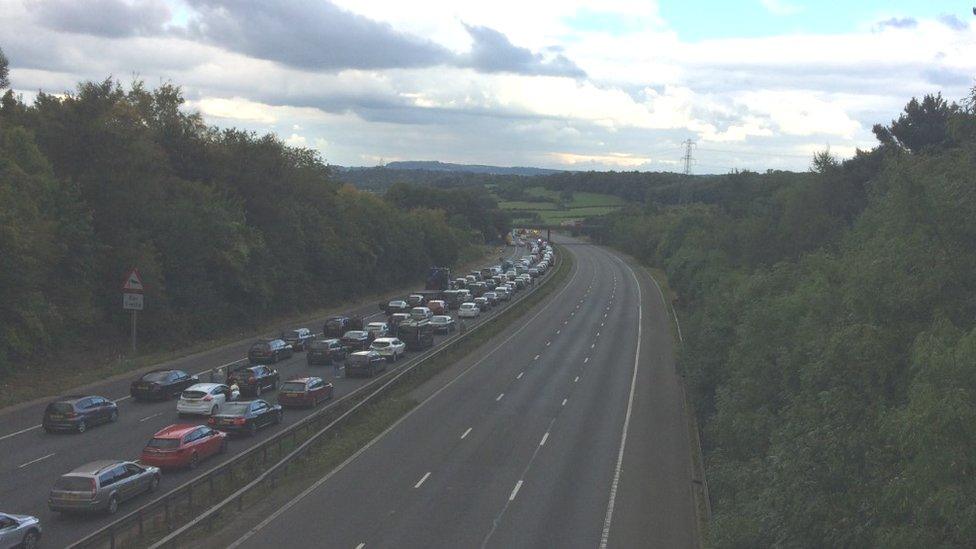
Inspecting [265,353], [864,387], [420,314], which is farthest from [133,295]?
[864,387]

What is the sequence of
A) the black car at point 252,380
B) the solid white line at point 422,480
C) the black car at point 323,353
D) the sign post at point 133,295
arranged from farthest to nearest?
the black car at point 323,353 < the sign post at point 133,295 < the black car at point 252,380 < the solid white line at point 422,480

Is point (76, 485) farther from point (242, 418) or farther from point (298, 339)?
point (298, 339)

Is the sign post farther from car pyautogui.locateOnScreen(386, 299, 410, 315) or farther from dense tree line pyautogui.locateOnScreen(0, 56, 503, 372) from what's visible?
car pyautogui.locateOnScreen(386, 299, 410, 315)

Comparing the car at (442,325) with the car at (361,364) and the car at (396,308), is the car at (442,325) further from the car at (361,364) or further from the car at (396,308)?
the car at (361,364)

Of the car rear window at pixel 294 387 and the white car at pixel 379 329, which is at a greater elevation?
the car rear window at pixel 294 387

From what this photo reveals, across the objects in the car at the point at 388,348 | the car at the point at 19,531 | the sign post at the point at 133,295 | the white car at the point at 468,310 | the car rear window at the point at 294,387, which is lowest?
the white car at the point at 468,310

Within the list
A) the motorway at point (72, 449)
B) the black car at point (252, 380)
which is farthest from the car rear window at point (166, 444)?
the black car at point (252, 380)
